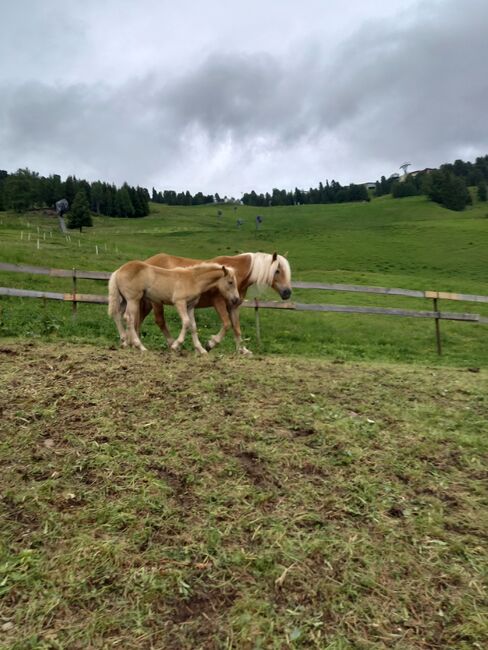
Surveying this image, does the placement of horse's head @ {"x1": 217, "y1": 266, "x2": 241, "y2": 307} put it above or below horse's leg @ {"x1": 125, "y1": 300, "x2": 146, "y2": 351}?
above

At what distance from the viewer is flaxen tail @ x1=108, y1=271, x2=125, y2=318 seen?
8.84m

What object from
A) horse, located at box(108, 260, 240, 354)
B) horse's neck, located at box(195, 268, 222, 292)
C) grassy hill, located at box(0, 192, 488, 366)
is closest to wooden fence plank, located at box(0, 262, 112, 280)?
grassy hill, located at box(0, 192, 488, 366)

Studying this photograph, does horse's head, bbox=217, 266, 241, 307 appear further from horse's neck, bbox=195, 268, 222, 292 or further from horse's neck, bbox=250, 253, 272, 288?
horse's neck, bbox=250, 253, 272, 288

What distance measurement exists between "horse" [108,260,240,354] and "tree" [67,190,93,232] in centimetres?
6743

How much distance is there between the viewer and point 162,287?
864cm

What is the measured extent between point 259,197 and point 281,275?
6370 inches

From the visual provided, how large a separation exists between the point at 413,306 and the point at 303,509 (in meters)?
22.8

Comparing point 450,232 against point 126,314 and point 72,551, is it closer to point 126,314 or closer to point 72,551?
point 126,314

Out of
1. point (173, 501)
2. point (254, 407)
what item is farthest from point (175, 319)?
point (173, 501)

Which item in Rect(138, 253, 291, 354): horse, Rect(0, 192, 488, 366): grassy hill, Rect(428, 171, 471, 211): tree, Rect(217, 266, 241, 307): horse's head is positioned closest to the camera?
Rect(217, 266, 241, 307): horse's head

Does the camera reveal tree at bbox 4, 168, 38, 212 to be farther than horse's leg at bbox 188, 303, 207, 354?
Yes

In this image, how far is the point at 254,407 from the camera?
4828 millimetres

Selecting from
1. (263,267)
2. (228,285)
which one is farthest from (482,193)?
(228,285)

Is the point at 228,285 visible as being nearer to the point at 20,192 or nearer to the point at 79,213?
the point at 79,213
